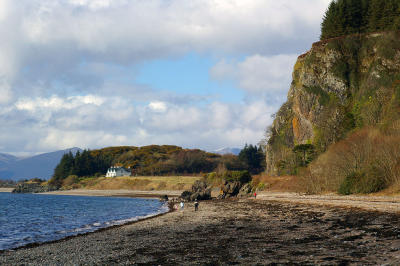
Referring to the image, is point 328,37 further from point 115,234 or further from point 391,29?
point 115,234

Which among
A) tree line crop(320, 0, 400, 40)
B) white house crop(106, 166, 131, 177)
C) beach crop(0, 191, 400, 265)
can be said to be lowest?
beach crop(0, 191, 400, 265)

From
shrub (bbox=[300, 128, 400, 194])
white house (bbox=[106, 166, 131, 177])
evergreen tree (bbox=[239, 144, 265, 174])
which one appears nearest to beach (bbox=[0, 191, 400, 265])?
shrub (bbox=[300, 128, 400, 194])

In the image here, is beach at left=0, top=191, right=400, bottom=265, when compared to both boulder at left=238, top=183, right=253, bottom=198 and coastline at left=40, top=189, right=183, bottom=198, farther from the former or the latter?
coastline at left=40, top=189, right=183, bottom=198

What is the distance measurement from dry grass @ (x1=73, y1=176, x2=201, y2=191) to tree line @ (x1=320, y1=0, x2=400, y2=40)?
224ft

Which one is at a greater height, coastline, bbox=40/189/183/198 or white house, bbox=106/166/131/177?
white house, bbox=106/166/131/177

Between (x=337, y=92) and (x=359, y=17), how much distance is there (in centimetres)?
2144

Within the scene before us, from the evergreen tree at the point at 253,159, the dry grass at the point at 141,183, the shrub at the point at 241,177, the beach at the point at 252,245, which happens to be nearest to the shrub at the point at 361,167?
the beach at the point at 252,245

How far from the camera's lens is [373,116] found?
61.7 m

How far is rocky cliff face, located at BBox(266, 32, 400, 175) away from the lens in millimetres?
65481

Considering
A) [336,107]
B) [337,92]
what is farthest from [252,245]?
[337,92]

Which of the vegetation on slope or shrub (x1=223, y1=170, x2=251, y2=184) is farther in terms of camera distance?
shrub (x1=223, y1=170, x2=251, y2=184)

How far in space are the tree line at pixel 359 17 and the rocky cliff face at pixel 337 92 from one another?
13.5 ft

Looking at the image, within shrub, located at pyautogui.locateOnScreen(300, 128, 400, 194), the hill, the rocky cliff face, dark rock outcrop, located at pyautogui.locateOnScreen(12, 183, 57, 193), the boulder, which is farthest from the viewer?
dark rock outcrop, located at pyautogui.locateOnScreen(12, 183, 57, 193)

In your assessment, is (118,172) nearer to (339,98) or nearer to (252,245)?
(339,98)
